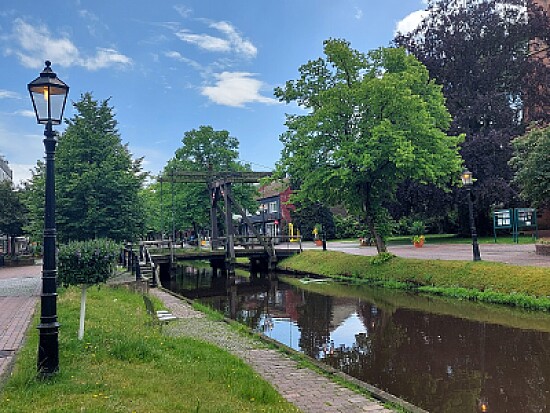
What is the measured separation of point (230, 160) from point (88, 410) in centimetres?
4348

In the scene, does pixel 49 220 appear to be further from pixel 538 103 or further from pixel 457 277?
pixel 538 103

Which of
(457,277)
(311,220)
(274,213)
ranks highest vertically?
(274,213)

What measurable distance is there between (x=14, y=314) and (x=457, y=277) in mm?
13795

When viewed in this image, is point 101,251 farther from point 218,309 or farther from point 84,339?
point 218,309

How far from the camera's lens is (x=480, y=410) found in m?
6.62

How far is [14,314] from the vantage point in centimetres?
→ 1127

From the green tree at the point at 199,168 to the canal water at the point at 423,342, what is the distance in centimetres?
2469

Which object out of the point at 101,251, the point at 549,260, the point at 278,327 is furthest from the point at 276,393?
the point at 549,260

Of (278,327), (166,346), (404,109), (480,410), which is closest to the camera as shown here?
(480,410)

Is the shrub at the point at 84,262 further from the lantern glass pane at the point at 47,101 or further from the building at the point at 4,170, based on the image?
the building at the point at 4,170

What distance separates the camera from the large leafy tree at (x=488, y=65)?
31.8m

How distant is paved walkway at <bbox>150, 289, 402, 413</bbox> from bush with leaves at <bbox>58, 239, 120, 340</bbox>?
8.14ft

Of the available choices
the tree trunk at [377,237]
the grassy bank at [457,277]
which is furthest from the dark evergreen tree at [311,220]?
the tree trunk at [377,237]

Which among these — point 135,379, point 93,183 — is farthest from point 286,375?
point 93,183
